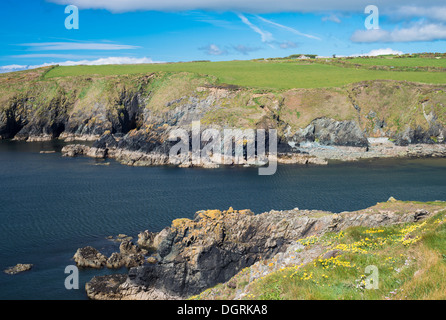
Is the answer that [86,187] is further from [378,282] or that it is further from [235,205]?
[378,282]

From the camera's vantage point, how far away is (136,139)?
116 metres

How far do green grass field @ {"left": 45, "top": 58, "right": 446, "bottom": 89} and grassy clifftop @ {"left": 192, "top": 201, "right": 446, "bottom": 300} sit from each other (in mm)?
120008

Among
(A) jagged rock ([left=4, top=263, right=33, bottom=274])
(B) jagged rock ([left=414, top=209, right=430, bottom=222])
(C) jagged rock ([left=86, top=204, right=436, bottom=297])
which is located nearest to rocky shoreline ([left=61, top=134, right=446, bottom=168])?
(C) jagged rock ([left=86, top=204, right=436, bottom=297])

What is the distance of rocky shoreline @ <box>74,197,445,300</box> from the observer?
39094mm

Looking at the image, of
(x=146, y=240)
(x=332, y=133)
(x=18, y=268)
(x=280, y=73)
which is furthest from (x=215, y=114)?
(x=18, y=268)

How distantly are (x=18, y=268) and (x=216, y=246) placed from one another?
2223 centimetres

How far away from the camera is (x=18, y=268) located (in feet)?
145

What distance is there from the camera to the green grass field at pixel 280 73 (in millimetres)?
147000

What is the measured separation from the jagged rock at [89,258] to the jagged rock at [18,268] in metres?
5.02

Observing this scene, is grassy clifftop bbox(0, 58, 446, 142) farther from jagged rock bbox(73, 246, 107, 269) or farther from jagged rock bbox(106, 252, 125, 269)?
jagged rock bbox(106, 252, 125, 269)

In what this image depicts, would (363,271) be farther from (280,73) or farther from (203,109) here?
(280,73)

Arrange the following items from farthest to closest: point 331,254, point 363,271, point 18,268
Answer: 1. point 18,268
2. point 331,254
3. point 363,271

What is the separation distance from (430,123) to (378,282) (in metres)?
119

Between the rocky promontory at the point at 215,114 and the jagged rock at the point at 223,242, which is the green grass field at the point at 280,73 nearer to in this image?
the rocky promontory at the point at 215,114
